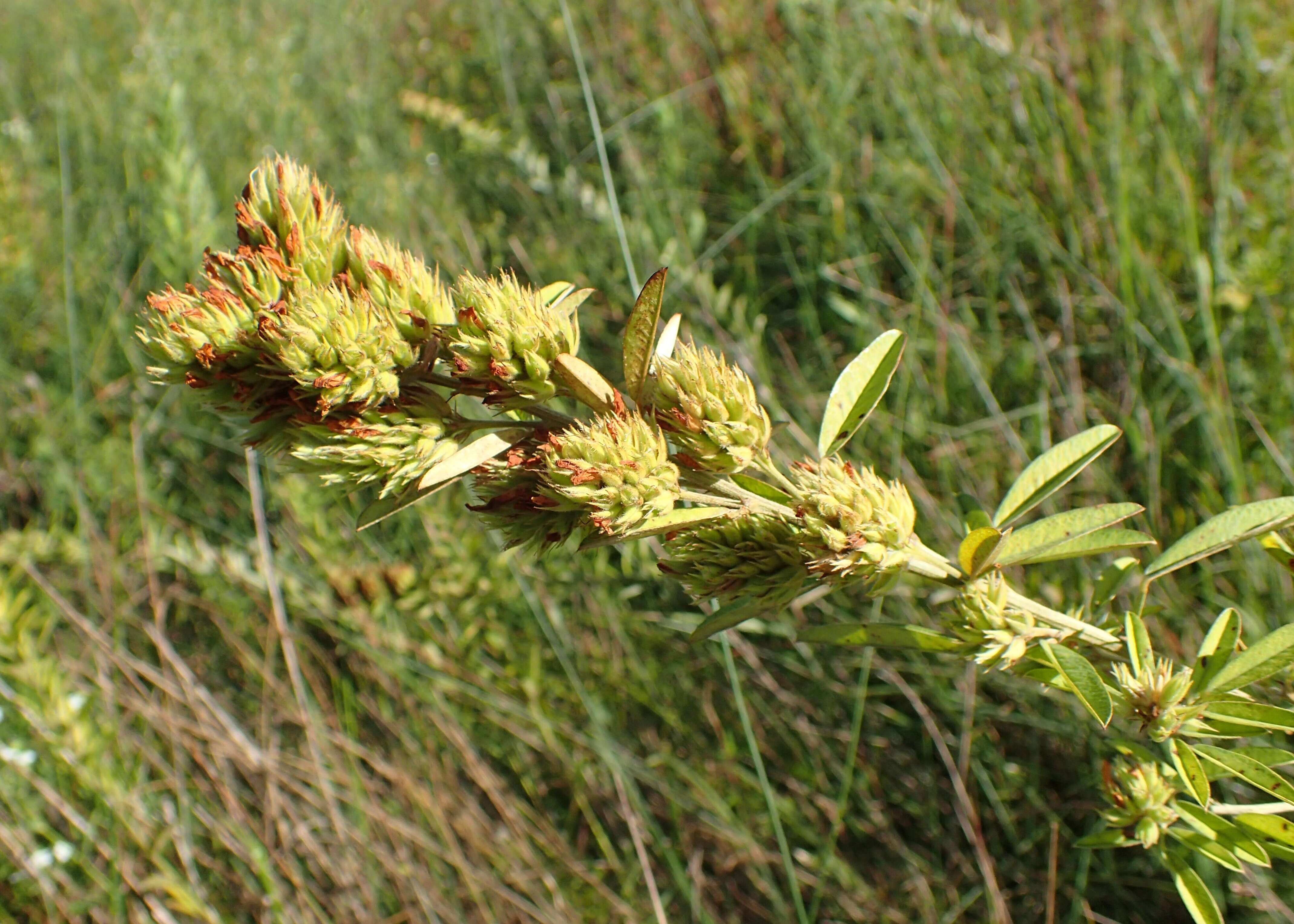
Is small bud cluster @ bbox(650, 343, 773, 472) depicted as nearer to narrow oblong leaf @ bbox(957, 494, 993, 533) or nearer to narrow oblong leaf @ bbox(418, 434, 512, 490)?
narrow oblong leaf @ bbox(418, 434, 512, 490)

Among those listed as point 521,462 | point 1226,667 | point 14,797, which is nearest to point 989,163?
point 1226,667

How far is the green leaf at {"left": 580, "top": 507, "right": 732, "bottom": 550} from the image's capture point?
2.50 ft

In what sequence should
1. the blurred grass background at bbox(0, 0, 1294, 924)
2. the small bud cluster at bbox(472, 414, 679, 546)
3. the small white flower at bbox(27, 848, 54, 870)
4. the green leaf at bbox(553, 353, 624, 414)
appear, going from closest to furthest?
Result: the small bud cluster at bbox(472, 414, 679, 546) → the green leaf at bbox(553, 353, 624, 414) → the blurred grass background at bbox(0, 0, 1294, 924) → the small white flower at bbox(27, 848, 54, 870)

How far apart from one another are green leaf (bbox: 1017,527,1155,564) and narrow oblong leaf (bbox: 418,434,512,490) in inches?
21.2

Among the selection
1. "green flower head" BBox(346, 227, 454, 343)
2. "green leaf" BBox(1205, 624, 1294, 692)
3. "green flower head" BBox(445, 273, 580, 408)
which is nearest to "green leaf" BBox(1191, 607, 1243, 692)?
"green leaf" BBox(1205, 624, 1294, 692)

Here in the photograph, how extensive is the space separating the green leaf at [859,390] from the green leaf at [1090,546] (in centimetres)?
22

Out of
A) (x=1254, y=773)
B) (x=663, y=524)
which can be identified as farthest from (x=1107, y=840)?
(x=663, y=524)

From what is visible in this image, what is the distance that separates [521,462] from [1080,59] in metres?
2.47

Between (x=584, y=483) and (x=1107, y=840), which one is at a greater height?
(x=584, y=483)

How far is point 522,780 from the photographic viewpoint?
218 cm

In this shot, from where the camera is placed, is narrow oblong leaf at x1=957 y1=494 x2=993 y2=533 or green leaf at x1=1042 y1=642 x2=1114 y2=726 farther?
narrow oblong leaf at x1=957 y1=494 x2=993 y2=533

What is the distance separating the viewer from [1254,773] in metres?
0.81

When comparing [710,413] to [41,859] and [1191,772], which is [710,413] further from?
[41,859]

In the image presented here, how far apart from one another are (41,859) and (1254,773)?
2393 mm
